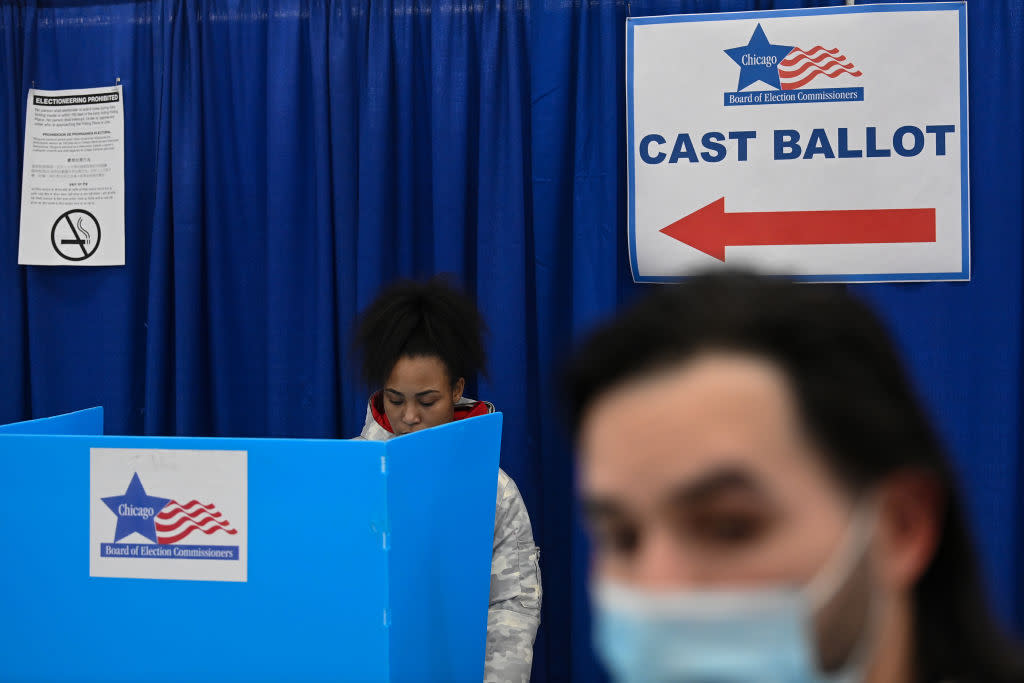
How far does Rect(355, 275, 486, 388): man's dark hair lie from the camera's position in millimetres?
1944

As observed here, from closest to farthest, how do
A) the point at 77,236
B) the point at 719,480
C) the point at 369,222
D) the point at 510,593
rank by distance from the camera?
the point at 719,480 → the point at 510,593 → the point at 369,222 → the point at 77,236

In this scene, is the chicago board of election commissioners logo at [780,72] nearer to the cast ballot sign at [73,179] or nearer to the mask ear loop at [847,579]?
the cast ballot sign at [73,179]

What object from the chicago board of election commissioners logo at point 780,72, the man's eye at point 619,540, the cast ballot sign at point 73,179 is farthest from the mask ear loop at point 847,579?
the cast ballot sign at point 73,179

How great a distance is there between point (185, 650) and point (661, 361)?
3.00 feet

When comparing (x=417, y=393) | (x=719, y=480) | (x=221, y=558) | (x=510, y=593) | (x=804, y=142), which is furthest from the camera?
(x=804, y=142)

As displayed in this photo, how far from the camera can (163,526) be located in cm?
125

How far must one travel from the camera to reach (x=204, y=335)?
2.73 meters

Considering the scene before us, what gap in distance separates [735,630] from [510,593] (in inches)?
48.4

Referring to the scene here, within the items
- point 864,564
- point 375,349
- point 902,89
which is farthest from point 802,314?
point 902,89

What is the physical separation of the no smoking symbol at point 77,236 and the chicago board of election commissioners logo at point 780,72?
173 centimetres

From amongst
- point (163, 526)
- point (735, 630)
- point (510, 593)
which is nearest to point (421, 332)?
point (510, 593)

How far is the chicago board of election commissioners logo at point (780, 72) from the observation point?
7.98ft

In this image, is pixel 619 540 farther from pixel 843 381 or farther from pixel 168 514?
pixel 168 514

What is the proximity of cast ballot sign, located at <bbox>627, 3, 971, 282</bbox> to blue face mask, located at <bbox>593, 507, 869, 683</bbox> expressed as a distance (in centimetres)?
191
